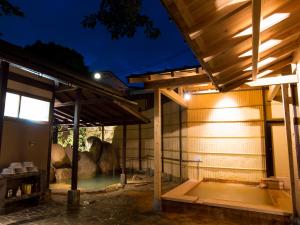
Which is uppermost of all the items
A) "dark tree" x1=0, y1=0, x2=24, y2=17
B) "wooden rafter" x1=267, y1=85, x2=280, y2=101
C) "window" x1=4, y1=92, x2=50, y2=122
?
"dark tree" x1=0, y1=0, x2=24, y2=17

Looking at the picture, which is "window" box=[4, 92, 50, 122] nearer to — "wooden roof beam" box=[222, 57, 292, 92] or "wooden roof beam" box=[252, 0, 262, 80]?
"wooden roof beam" box=[222, 57, 292, 92]

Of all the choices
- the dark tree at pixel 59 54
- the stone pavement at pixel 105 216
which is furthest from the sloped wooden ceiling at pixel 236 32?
the dark tree at pixel 59 54

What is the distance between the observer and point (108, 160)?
51.3 feet

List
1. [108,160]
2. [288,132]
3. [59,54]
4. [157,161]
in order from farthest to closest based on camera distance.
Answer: [59,54] → [108,160] → [157,161] → [288,132]

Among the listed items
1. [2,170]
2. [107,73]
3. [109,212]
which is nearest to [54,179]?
[2,170]

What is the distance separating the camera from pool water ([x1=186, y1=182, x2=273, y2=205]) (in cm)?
657

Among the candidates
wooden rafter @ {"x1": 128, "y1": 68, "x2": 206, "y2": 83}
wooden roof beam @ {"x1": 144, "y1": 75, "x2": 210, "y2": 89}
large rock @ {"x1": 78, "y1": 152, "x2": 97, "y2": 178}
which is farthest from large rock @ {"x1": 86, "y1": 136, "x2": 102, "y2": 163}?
wooden roof beam @ {"x1": 144, "y1": 75, "x2": 210, "y2": 89}

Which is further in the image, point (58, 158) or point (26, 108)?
point (58, 158)

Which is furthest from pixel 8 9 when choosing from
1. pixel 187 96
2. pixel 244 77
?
pixel 187 96

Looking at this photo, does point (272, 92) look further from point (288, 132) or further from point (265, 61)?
point (265, 61)

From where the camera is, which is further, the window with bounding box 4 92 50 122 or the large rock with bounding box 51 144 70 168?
the large rock with bounding box 51 144 70 168

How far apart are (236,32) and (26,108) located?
6.76 meters

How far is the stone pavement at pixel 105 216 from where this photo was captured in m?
5.36

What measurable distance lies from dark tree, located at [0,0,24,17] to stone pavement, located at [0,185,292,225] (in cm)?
508
